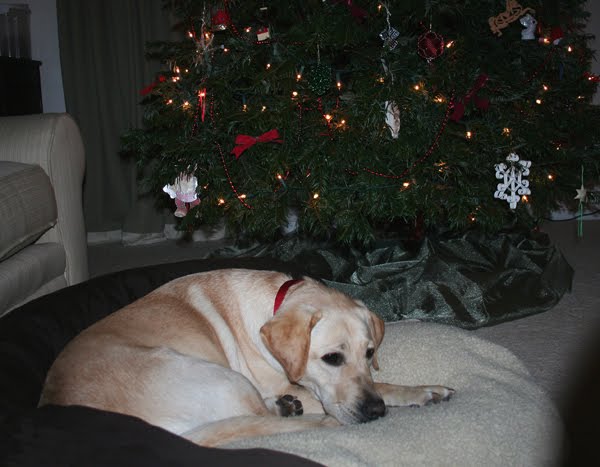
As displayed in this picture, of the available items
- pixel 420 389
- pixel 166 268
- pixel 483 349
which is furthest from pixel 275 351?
pixel 166 268

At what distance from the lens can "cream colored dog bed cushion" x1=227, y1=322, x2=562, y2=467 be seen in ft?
5.17

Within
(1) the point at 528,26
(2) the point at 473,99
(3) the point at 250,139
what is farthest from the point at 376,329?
(1) the point at 528,26

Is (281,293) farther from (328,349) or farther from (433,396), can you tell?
(433,396)

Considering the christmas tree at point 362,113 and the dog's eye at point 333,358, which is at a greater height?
the christmas tree at point 362,113

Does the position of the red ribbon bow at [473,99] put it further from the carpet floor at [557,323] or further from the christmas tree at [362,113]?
the carpet floor at [557,323]

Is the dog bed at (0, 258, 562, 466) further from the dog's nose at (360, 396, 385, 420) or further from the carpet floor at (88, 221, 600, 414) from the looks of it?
the carpet floor at (88, 221, 600, 414)

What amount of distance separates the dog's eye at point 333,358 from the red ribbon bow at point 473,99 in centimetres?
141

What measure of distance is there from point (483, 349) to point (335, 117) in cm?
129

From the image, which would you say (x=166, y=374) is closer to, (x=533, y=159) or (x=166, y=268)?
(x=166, y=268)

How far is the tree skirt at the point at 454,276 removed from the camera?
3.13 m

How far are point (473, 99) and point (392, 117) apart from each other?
1.48ft

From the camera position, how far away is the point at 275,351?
6.15ft

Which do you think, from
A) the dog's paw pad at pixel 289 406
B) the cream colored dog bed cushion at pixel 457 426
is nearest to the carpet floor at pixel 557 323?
the cream colored dog bed cushion at pixel 457 426

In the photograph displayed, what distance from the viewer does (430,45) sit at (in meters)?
2.68
